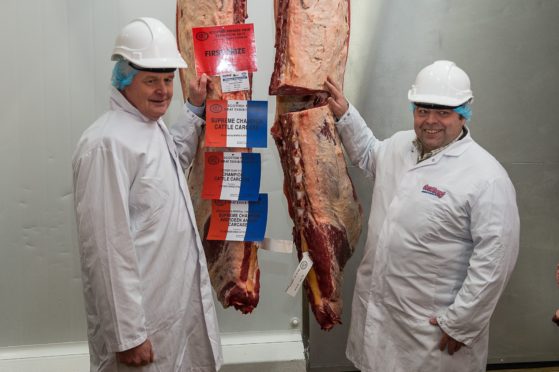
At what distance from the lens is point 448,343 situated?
2.30 meters

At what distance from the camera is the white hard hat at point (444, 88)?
2.27 m

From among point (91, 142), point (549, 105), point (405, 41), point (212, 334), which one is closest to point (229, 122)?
point (91, 142)

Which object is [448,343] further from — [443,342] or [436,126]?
[436,126]

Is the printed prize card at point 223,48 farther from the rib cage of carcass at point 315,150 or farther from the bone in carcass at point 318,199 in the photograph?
the bone in carcass at point 318,199

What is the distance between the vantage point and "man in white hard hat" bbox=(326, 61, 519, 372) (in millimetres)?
2211

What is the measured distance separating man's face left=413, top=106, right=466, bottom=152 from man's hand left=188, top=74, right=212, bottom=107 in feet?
2.72

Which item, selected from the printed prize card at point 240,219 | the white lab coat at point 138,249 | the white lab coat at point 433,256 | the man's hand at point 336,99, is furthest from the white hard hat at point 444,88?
the white lab coat at point 138,249

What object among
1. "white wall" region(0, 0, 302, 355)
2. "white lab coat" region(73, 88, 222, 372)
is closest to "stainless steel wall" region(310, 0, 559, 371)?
"white wall" region(0, 0, 302, 355)

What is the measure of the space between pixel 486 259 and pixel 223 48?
1.28 meters

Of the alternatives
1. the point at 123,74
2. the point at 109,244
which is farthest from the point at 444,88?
the point at 109,244

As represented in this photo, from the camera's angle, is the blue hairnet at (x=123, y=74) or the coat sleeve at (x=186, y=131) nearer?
the blue hairnet at (x=123, y=74)

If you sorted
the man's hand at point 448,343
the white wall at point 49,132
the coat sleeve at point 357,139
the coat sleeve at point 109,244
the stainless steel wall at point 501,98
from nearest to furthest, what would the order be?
the coat sleeve at point 109,244 < the man's hand at point 448,343 < the coat sleeve at point 357,139 < the white wall at point 49,132 < the stainless steel wall at point 501,98

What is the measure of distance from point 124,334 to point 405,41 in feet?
7.00

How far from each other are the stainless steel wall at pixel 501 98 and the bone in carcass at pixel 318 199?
2.87ft
